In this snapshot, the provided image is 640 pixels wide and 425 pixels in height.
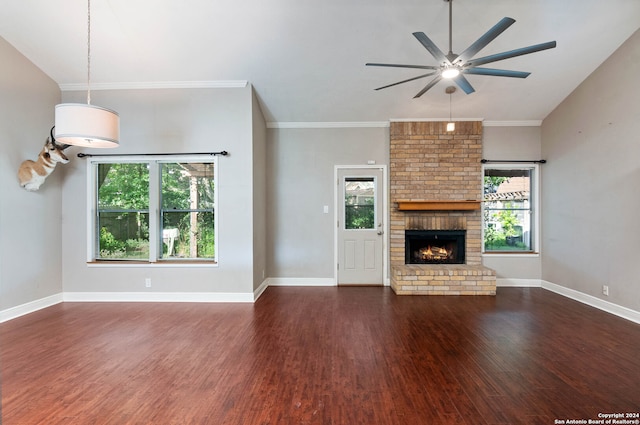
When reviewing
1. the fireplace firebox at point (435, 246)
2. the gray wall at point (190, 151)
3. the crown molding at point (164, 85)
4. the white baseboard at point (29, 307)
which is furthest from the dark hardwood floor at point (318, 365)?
the crown molding at point (164, 85)

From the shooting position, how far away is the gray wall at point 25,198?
3.34m

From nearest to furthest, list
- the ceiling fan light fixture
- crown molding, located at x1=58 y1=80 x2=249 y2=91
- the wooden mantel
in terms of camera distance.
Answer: the ceiling fan light fixture → crown molding, located at x1=58 y1=80 x2=249 y2=91 → the wooden mantel

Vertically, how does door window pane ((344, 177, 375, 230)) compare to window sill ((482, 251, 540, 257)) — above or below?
above

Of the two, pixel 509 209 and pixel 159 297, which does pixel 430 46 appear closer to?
pixel 509 209

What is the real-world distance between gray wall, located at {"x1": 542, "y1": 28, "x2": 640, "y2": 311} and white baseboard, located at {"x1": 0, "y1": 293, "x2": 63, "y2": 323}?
7491mm

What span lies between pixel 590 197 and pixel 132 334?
605cm

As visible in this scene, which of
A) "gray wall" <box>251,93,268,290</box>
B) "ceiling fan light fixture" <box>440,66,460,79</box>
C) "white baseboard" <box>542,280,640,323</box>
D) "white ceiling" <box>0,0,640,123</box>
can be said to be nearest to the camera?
"ceiling fan light fixture" <box>440,66,460,79</box>

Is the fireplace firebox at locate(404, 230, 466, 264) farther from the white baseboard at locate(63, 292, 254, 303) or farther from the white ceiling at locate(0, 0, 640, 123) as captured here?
the white baseboard at locate(63, 292, 254, 303)

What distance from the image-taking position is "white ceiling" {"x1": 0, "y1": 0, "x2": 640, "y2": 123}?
9.63ft

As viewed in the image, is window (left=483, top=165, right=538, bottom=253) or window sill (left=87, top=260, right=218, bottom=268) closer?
window sill (left=87, top=260, right=218, bottom=268)

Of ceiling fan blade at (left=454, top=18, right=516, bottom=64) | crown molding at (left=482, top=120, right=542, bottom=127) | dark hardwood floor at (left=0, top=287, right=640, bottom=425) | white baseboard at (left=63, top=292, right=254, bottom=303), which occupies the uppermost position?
crown molding at (left=482, top=120, right=542, bottom=127)

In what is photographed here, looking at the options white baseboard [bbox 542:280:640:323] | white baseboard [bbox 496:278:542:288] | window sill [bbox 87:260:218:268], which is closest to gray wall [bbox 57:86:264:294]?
window sill [bbox 87:260:218:268]

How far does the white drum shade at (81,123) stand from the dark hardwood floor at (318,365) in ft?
6.39

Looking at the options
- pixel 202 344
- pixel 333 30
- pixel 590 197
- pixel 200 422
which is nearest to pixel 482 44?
pixel 333 30
